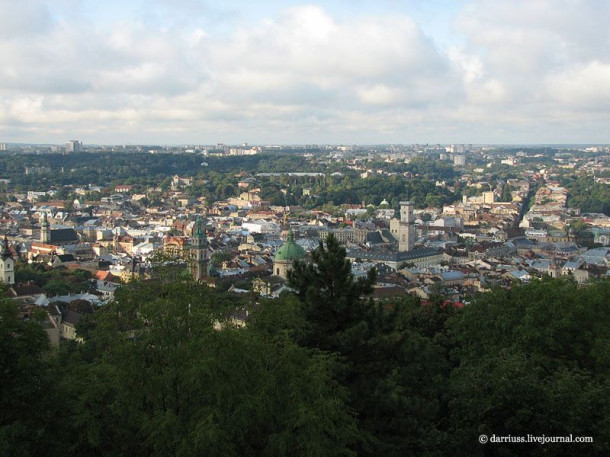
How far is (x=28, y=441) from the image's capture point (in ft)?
36.3

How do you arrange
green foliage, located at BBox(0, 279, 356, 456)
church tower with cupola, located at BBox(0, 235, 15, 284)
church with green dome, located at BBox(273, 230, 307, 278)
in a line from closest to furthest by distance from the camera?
green foliage, located at BBox(0, 279, 356, 456)
church tower with cupola, located at BBox(0, 235, 15, 284)
church with green dome, located at BBox(273, 230, 307, 278)

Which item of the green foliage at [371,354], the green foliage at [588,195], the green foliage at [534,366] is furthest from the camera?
the green foliage at [588,195]

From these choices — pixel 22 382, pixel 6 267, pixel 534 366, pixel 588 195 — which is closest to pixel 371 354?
pixel 534 366

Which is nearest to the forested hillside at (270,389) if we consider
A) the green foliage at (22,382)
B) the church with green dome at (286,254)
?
the green foliage at (22,382)

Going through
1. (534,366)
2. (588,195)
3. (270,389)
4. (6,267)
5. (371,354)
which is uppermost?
(270,389)

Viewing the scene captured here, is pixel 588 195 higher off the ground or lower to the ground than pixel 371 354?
lower

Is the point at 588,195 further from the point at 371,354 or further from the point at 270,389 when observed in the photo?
the point at 270,389

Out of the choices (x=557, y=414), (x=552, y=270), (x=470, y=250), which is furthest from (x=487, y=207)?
(x=557, y=414)

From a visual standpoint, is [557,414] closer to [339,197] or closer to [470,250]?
[470,250]

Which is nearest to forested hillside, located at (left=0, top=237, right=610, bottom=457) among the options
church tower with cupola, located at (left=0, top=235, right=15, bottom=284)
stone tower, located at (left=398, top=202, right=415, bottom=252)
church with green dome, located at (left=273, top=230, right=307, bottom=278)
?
church tower with cupola, located at (left=0, top=235, right=15, bottom=284)

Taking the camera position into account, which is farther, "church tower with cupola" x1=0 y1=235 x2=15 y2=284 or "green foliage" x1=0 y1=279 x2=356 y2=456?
"church tower with cupola" x1=0 y1=235 x2=15 y2=284

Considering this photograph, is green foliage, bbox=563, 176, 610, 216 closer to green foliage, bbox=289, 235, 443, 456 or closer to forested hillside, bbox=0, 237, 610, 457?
green foliage, bbox=289, 235, 443, 456

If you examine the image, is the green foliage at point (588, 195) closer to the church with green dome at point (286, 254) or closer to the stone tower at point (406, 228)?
the stone tower at point (406, 228)

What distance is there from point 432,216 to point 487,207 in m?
12.1
